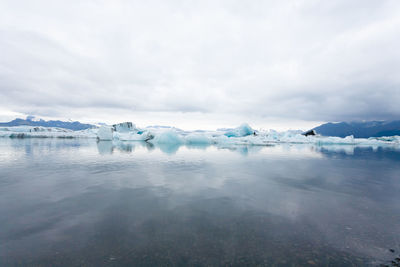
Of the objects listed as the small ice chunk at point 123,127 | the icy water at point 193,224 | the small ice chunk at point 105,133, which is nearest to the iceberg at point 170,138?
the small ice chunk at point 105,133

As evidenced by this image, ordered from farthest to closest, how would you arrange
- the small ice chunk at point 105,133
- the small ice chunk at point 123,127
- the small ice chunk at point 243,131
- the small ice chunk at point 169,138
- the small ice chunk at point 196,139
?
the small ice chunk at point 123,127 < the small ice chunk at point 243,131 < the small ice chunk at point 105,133 < the small ice chunk at point 196,139 < the small ice chunk at point 169,138

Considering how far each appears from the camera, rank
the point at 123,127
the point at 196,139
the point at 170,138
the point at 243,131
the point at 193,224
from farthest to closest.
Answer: the point at 123,127, the point at 243,131, the point at 196,139, the point at 170,138, the point at 193,224

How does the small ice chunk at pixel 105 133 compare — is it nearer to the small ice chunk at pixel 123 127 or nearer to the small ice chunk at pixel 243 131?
the small ice chunk at pixel 123 127

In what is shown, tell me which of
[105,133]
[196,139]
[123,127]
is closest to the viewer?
[196,139]

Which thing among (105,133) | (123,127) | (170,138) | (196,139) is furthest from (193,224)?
(123,127)

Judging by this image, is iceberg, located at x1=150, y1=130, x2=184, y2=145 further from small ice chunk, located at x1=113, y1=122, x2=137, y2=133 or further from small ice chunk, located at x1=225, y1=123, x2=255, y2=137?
small ice chunk, located at x1=113, y1=122, x2=137, y2=133

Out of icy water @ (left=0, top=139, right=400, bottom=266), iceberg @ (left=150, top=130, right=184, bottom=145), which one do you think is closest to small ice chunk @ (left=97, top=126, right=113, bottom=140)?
iceberg @ (left=150, top=130, right=184, bottom=145)

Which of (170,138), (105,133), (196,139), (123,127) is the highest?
(123,127)

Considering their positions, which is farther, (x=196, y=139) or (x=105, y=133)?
(x=105, y=133)

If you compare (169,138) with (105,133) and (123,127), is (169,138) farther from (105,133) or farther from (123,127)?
(123,127)

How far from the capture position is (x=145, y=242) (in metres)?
3.48

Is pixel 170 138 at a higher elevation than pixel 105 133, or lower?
lower

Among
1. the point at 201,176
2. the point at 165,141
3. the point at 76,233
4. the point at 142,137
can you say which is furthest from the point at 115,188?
the point at 142,137

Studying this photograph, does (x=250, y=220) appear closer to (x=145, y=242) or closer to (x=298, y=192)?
(x=145, y=242)
